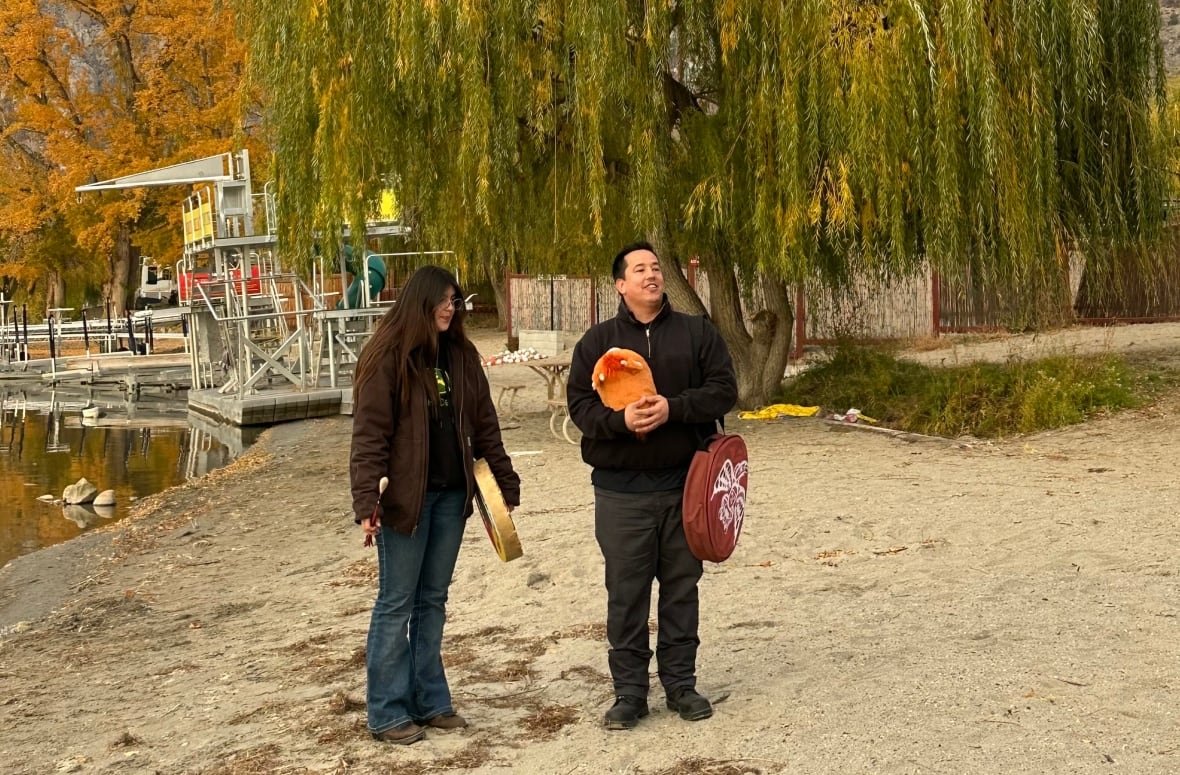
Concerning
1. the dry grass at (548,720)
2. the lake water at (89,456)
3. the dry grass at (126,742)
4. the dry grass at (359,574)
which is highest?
the dry grass at (548,720)

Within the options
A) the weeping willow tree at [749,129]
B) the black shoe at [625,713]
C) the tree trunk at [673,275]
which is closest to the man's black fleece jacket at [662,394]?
the black shoe at [625,713]

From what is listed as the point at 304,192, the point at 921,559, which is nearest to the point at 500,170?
the point at 304,192

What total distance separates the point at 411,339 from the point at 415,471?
51 centimetres

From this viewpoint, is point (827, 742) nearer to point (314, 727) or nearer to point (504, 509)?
point (504, 509)

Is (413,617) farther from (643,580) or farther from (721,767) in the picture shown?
(721,767)

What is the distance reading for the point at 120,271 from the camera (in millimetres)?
49875

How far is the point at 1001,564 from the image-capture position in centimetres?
779

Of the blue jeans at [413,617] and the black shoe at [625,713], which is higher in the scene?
the blue jeans at [413,617]

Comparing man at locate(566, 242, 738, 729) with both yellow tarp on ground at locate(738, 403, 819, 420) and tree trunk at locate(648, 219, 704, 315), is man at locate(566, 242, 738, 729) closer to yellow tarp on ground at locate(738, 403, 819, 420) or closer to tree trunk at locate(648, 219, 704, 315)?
tree trunk at locate(648, 219, 704, 315)

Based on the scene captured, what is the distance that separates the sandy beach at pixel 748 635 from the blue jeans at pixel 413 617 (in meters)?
0.18

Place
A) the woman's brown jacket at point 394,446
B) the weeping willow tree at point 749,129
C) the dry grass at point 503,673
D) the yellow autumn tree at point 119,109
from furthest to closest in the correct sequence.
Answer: the yellow autumn tree at point 119,109, the weeping willow tree at point 749,129, the dry grass at point 503,673, the woman's brown jacket at point 394,446

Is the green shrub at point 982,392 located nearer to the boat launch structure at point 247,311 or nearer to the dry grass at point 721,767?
the boat launch structure at point 247,311

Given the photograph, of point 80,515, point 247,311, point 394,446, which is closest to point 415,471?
point 394,446

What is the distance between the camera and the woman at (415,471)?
5312 millimetres
